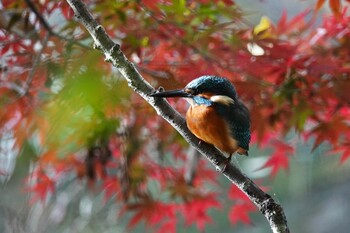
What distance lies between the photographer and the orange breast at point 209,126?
75 cm

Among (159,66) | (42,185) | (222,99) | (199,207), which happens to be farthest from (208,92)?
(42,185)

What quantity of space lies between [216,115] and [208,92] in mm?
51

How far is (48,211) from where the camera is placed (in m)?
2.19

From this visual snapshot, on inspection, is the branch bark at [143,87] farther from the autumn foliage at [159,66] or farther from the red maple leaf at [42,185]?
the red maple leaf at [42,185]

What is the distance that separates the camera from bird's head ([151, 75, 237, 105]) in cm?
78

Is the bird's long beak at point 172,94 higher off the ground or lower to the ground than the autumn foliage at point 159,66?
lower

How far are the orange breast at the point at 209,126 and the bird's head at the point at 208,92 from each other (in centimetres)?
2

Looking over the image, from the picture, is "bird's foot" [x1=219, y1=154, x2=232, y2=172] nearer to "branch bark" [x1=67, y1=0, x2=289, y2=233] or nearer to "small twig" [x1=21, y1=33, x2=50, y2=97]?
"branch bark" [x1=67, y1=0, x2=289, y2=233]

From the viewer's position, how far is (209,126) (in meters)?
0.75

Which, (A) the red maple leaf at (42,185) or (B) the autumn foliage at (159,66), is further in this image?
(A) the red maple leaf at (42,185)

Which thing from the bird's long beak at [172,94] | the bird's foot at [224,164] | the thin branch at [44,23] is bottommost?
the bird's foot at [224,164]

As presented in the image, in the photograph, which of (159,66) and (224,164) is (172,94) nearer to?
(224,164)

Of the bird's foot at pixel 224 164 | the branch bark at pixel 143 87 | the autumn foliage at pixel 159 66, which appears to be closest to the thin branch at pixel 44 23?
the autumn foliage at pixel 159 66

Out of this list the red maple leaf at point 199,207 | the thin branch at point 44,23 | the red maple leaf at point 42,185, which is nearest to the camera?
the thin branch at point 44,23
